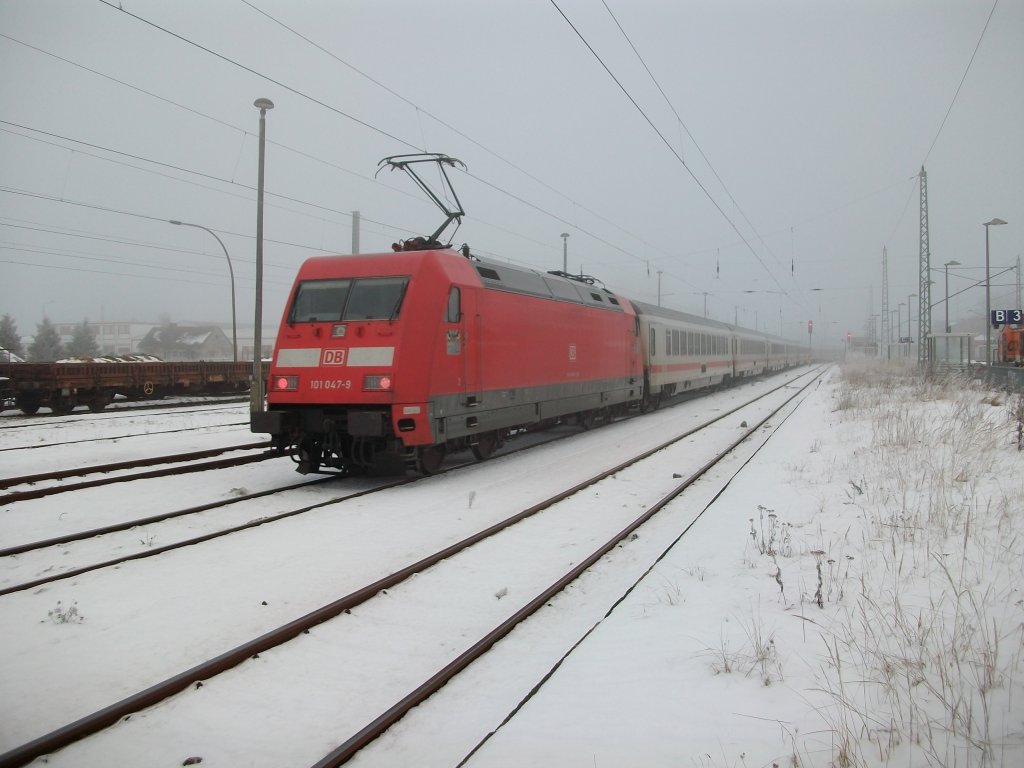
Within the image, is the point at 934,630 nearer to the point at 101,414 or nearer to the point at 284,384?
the point at 284,384

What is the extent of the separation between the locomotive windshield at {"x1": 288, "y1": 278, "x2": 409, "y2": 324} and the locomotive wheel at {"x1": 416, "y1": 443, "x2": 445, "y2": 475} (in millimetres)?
1973

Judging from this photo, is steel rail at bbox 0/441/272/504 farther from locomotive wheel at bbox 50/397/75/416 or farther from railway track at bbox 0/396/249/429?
locomotive wheel at bbox 50/397/75/416

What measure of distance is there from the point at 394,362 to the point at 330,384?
0.99 m

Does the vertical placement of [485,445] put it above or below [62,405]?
below

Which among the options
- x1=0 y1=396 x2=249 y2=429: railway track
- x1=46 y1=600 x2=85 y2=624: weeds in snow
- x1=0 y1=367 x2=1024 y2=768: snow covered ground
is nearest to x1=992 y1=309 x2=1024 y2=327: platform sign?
x1=0 y1=367 x2=1024 y2=768: snow covered ground

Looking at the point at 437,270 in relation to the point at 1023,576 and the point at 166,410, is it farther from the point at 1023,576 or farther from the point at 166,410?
the point at 166,410

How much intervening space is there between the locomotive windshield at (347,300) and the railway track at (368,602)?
340 centimetres

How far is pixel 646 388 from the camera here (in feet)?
66.2

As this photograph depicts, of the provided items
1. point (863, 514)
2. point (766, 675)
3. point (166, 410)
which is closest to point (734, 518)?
point (863, 514)

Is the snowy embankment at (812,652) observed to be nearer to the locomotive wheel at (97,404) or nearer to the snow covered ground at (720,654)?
the snow covered ground at (720,654)

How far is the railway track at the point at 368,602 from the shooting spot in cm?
317

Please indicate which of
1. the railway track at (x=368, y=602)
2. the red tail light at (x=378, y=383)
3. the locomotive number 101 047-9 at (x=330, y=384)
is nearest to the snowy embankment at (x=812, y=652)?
the railway track at (x=368, y=602)

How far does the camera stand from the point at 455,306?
9633mm

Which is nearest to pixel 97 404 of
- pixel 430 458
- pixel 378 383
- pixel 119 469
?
pixel 119 469
